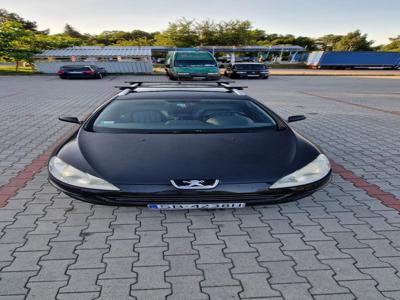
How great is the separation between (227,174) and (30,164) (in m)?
3.25

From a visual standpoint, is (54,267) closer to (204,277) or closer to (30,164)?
(204,277)

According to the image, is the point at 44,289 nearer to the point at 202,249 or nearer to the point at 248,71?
the point at 202,249

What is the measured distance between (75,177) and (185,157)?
0.95m

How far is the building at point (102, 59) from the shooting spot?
29.4 metres

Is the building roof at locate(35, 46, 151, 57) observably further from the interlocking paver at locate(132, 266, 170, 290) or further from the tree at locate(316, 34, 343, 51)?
the tree at locate(316, 34, 343, 51)

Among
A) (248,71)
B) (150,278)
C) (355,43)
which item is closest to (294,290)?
(150,278)

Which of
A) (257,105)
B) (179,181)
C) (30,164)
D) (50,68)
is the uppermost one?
(257,105)

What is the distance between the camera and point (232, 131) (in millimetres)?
3689

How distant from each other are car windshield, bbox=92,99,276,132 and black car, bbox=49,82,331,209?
0.4 inches

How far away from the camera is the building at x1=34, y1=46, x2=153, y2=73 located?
96.3 feet

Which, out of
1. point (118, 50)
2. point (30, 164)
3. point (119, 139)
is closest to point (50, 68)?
point (118, 50)

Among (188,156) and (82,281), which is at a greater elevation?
(188,156)

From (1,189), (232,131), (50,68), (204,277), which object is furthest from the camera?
(50,68)

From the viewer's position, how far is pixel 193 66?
19.9 m
